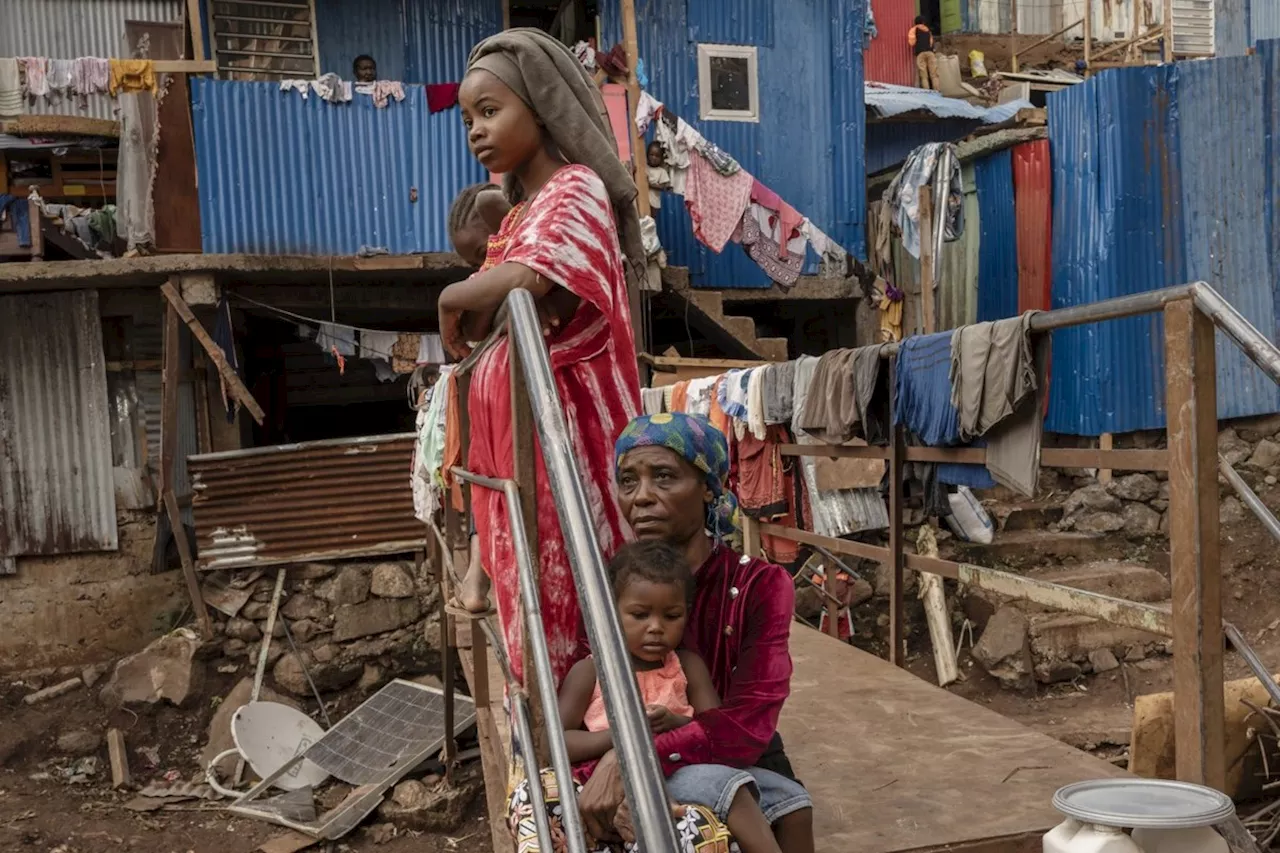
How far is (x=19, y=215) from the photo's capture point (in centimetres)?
922

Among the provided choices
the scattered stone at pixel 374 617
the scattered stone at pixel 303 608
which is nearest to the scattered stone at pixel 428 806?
the scattered stone at pixel 374 617

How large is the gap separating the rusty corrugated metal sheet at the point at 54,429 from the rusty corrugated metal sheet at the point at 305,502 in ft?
3.80

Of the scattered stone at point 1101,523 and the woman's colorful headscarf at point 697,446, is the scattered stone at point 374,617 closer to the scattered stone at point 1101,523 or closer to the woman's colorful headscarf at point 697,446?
the scattered stone at point 1101,523

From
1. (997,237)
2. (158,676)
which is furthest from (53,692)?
(997,237)

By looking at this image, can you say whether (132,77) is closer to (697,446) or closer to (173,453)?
(173,453)

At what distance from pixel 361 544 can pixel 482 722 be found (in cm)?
713

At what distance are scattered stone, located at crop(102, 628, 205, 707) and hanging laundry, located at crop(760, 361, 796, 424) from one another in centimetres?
652

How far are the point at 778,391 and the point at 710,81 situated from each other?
659cm

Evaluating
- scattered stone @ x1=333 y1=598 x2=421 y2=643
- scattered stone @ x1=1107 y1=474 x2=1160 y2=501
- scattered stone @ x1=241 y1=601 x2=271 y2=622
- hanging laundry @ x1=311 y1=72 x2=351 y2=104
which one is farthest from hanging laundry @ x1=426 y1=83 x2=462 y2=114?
scattered stone @ x1=1107 y1=474 x2=1160 y2=501

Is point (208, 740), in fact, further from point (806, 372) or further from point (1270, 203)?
point (1270, 203)

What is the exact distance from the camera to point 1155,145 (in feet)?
32.3

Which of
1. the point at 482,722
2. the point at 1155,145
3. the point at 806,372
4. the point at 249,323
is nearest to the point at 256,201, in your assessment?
the point at 249,323

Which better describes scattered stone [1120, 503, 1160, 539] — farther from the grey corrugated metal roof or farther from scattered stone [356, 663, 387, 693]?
scattered stone [356, 663, 387, 693]

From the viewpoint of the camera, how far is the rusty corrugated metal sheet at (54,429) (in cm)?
1041
